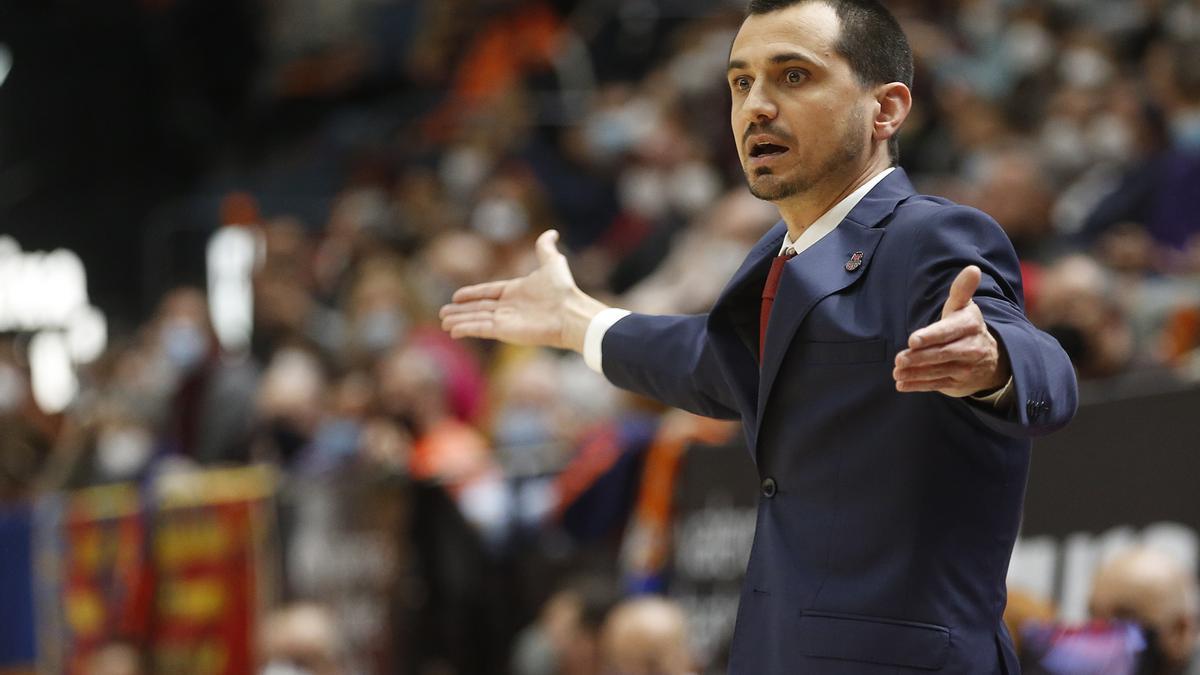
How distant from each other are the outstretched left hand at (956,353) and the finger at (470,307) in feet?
3.77

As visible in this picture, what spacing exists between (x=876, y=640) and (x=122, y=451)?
6588mm

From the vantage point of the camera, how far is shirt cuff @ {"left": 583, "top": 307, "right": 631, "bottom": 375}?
2.96m

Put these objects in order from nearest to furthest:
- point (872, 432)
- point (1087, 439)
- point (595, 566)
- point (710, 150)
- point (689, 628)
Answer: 1. point (872, 432)
2. point (1087, 439)
3. point (689, 628)
4. point (595, 566)
5. point (710, 150)

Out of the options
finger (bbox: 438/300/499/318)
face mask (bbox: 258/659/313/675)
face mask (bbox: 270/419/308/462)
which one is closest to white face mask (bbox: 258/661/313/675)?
face mask (bbox: 258/659/313/675)

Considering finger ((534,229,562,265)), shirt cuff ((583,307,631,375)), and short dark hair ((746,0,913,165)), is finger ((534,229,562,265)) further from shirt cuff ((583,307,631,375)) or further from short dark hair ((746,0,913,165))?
short dark hair ((746,0,913,165))

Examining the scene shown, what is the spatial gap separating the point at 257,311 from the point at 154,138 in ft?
16.6

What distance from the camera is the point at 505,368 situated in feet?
24.6

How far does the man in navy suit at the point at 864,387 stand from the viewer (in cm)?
227

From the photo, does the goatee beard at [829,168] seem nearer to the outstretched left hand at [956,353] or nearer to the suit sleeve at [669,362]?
the suit sleeve at [669,362]

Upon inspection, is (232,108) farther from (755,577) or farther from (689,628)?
(755,577)

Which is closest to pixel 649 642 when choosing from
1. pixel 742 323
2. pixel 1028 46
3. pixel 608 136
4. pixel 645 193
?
pixel 742 323

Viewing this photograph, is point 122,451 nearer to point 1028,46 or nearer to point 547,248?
point 1028,46

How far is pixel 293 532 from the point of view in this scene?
6844 millimetres

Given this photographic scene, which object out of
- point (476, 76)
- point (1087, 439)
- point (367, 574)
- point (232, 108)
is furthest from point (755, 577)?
point (232, 108)
